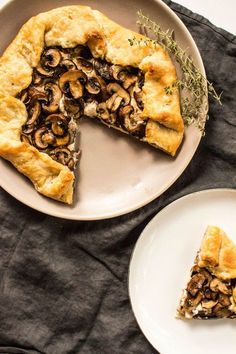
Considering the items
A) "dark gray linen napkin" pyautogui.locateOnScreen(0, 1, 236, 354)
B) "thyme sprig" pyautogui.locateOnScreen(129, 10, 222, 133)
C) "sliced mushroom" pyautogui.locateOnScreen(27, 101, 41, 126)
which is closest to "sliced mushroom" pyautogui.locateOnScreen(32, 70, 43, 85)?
"sliced mushroom" pyautogui.locateOnScreen(27, 101, 41, 126)

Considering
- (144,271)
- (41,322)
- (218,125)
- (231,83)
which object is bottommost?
(41,322)

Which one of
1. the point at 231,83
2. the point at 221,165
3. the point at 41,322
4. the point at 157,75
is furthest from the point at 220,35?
the point at 41,322

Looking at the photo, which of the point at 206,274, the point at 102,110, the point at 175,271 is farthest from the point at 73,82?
the point at 206,274

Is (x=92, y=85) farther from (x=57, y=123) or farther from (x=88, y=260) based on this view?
(x=88, y=260)

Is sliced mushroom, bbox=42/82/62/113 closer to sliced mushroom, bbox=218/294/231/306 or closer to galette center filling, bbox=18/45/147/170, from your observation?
galette center filling, bbox=18/45/147/170

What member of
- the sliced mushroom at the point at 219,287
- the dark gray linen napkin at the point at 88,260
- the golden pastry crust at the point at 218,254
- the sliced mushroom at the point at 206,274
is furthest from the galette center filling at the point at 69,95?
the sliced mushroom at the point at 219,287

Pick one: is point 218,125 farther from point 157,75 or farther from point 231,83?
point 157,75
